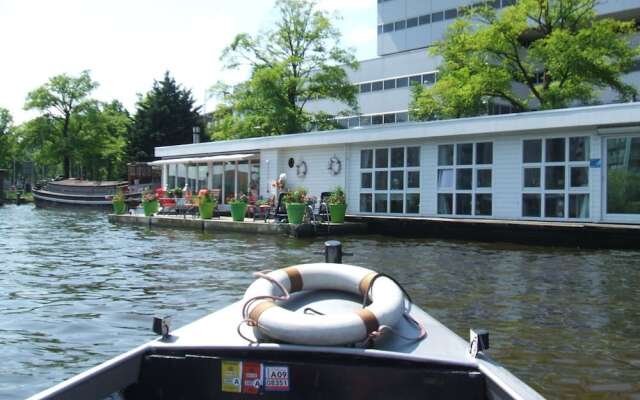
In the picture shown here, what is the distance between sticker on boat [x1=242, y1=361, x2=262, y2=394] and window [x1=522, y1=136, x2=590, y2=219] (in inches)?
570

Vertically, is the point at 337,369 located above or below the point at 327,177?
below

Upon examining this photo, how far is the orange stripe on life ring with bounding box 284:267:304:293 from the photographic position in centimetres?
390

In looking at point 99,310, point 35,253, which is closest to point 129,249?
point 35,253

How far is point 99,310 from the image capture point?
24.5 feet

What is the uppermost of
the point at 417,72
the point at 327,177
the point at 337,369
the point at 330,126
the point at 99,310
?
the point at 417,72

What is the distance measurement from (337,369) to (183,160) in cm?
2515

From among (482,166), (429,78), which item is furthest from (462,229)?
(429,78)

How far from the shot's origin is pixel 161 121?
163 feet

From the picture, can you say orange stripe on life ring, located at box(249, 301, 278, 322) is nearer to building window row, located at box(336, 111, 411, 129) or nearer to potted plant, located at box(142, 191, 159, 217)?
potted plant, located at box(142, 191, 159, 217)

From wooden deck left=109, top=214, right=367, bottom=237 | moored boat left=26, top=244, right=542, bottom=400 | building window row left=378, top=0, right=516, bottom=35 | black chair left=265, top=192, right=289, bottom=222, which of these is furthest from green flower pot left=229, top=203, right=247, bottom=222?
building window row left=378, top=0, right=516, bottom=35

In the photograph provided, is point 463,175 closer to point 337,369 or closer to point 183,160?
point 183,160

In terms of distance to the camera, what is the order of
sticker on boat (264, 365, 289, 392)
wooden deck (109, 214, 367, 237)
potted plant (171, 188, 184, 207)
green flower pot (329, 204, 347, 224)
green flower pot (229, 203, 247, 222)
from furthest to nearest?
1. potted plant (171, 188, 184, 207)
2. green flower pot (229, 203, 247, 222)
3. green flower pot (329, 204, 347, 224)
4. wooden deck (109, 214, 367, 237)
5. sticker on boat (264, 365, 289, 392)

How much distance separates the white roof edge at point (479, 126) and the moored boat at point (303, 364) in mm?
13534

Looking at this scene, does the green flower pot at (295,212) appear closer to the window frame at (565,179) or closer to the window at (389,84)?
the window frame at (565,179)
